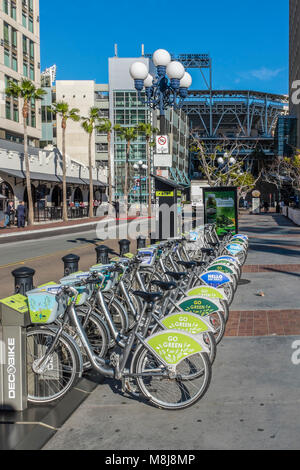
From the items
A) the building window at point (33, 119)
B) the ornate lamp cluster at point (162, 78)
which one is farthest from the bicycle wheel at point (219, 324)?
the building window at point (33, 119)

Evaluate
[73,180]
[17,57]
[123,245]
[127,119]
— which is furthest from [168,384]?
[127,119]

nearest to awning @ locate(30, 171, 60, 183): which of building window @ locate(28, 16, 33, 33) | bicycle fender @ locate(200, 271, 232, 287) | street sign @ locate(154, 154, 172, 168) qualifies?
building window @ locate(28, 16, 33, 33)

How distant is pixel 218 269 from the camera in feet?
26.1

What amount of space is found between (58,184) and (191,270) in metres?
44.3

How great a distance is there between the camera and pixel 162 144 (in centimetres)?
1228

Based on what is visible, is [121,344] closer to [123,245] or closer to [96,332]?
[96,332]

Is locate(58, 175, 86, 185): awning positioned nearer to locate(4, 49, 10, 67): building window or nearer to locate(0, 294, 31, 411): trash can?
locate(4, 49, 10, 67): building window

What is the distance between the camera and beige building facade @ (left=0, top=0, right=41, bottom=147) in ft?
157

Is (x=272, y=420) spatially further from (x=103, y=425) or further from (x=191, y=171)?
(x=191, y=171)

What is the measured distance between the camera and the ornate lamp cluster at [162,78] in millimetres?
13531

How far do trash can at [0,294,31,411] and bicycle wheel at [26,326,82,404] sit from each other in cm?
22

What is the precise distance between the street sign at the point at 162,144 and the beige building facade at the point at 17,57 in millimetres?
39056

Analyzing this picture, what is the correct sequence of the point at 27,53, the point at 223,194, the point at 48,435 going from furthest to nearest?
the point at 27,53 < the point at 223,194 < the point at 48,435
